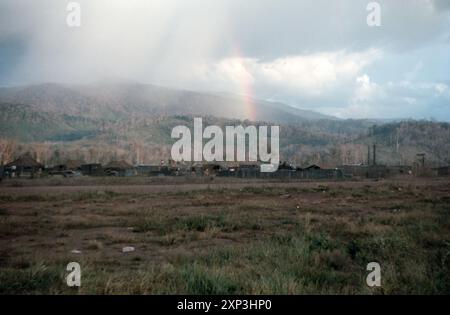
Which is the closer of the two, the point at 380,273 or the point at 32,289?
the point at 32,289

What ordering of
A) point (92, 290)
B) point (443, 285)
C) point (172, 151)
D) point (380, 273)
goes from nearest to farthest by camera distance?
point (92, 290)
point (443, 285)
point (380, 273)
point (172, 151)

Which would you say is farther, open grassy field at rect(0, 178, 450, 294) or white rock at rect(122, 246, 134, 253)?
white rock at rect(122, 246, 134, 253)

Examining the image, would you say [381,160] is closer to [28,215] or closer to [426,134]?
[426,134]

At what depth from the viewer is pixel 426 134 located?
182 meters

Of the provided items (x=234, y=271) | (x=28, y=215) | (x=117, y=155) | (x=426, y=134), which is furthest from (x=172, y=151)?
(x=234, y=271)

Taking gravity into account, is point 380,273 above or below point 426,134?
below

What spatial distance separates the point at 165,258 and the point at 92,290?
3.96 metres

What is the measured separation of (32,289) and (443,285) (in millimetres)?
6539

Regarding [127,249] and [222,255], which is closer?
[222,255]

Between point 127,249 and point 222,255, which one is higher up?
point 222,255

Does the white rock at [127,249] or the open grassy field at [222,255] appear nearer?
the open grassy field at [222,255]
